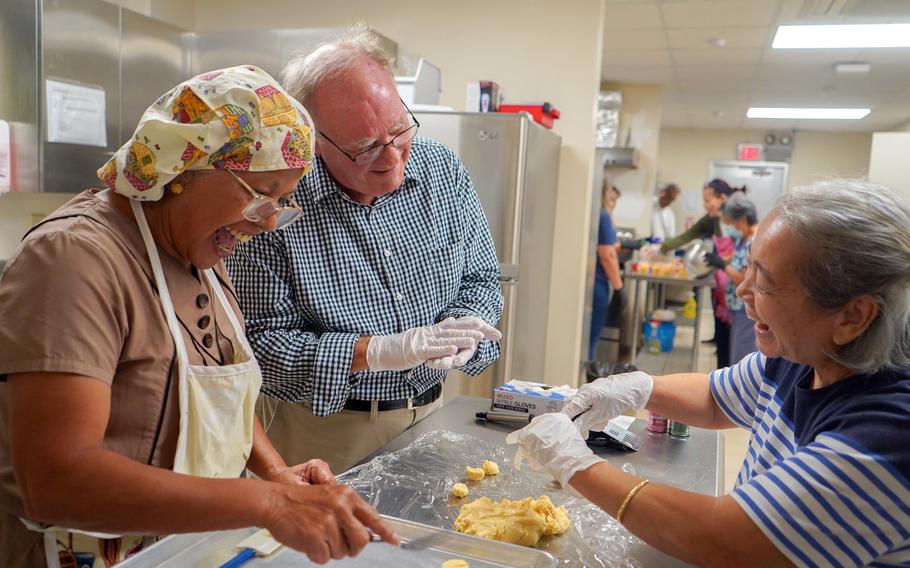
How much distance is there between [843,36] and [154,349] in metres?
5.37

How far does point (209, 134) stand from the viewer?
3.28ft

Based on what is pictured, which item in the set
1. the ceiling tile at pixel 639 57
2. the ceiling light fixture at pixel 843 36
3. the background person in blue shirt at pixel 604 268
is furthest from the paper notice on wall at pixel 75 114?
the ceiling light fixture at pixel 843 36

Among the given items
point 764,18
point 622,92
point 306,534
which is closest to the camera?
point 306,534

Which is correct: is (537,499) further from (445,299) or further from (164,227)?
(164,227)

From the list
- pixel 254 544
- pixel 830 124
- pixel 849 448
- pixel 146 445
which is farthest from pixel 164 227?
pixel 830 124

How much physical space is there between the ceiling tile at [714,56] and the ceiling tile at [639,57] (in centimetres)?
9

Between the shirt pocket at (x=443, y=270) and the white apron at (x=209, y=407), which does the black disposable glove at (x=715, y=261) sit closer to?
the shirt pocket at (x=443, y=270)

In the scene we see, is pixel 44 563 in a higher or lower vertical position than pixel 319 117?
lower

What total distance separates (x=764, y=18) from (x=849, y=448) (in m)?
4.50

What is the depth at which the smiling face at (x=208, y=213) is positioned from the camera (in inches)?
42.5

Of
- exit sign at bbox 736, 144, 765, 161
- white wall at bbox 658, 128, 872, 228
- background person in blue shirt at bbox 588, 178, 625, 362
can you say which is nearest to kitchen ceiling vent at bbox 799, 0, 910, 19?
background person in blue shirt at bbox 588, 178, 625, 362

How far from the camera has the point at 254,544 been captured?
Result: 1.13 meters

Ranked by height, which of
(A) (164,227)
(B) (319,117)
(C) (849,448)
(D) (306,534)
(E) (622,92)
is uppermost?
(E) (622,92)

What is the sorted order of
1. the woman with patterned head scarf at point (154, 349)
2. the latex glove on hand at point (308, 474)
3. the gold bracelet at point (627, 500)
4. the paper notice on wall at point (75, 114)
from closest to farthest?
the woman with patterned head scarf at point (154, 349) < the gold bracelet at point (627, 500) < the latex glove on hand at point (308, 474) < the paper notice on wall at point (75, 114)
